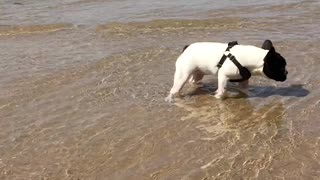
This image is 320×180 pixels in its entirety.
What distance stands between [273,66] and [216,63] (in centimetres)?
73

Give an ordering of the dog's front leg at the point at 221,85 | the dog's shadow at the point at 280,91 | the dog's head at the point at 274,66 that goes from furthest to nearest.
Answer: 1. the dog's shadow at the point at 280,91
2. the dog's front leg at the point at 221,85
3. the dog's head at the point at 274,66

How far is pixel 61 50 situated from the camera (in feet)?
35.4

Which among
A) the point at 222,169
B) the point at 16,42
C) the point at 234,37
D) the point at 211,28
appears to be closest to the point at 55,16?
the point at 16,42

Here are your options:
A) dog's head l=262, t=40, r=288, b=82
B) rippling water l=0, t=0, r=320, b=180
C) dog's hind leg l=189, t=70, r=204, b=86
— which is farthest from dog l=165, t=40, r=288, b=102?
rippling water l=0, t=0, r=320, b=180

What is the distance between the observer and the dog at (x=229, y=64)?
6625 millimetres

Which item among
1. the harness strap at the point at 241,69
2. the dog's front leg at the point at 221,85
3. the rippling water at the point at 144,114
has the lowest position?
the rippling water at the point at 144,114

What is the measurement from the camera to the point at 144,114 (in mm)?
6500

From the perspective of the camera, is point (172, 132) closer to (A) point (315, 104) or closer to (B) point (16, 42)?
(A) point (315, 104)

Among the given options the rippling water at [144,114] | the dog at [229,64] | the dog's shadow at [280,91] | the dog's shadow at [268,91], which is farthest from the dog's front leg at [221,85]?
the dog's shadow at [280,91]

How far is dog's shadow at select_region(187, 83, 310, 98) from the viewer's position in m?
7.05

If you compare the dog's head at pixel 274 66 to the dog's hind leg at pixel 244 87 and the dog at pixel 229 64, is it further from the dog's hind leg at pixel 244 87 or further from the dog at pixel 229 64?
the dog's hind leg at pixel 244 87

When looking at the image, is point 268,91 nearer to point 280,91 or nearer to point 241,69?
point 280,91

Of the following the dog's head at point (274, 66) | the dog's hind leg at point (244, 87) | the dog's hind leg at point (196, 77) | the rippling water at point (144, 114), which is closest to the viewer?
the rippling water at point (144, 114)

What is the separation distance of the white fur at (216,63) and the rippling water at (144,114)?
274 millimetres
